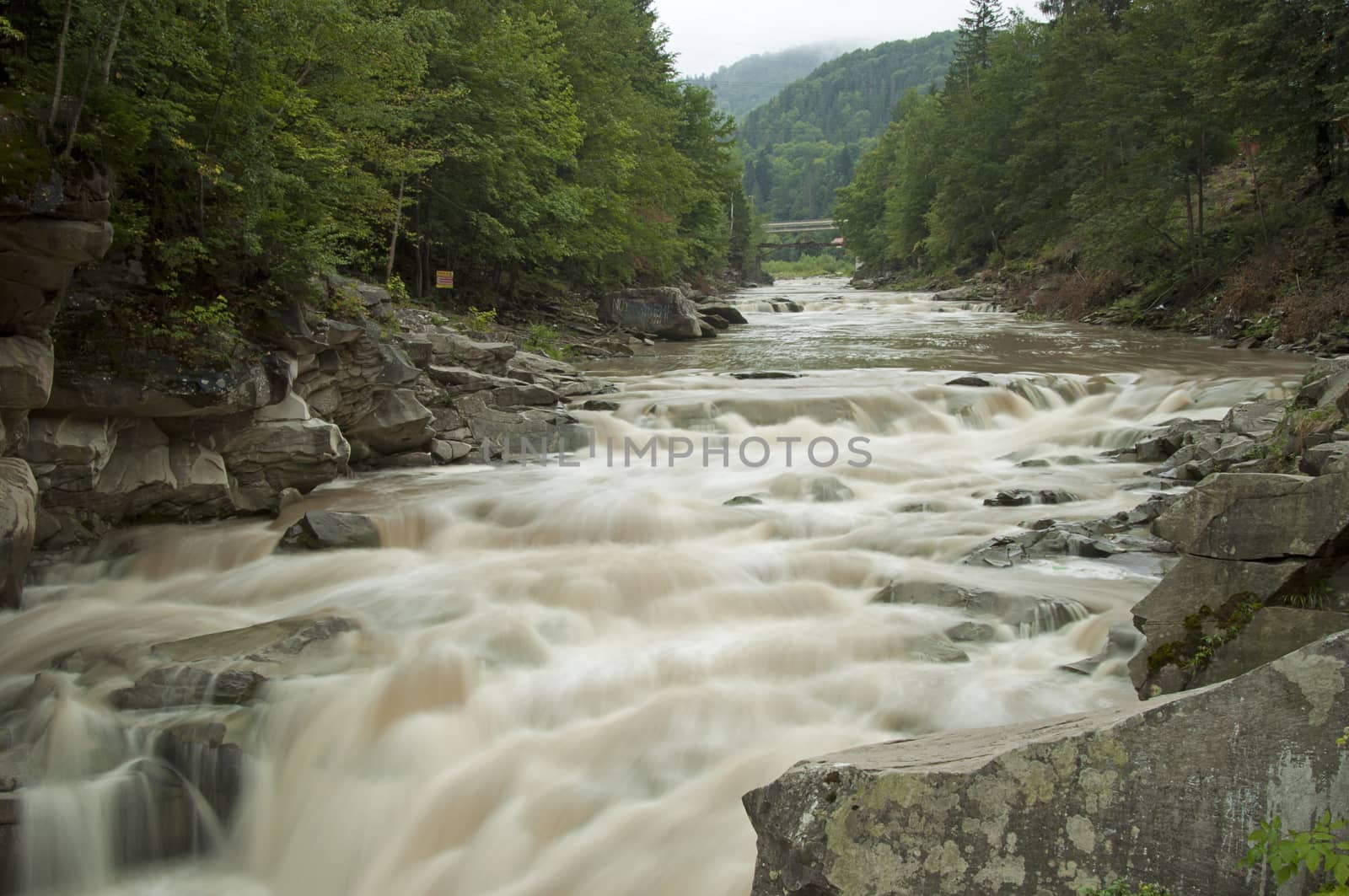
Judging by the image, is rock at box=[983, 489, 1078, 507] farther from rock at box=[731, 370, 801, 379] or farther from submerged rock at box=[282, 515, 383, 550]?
rock at box=[731, 370, 801, 379]

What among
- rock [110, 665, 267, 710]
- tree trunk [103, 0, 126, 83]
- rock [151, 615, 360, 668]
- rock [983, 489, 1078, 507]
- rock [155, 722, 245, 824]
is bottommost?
rock [155, 722, 245, 824]

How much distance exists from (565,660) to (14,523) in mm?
4261

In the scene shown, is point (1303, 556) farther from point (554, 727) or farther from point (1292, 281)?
point (1292, 281)

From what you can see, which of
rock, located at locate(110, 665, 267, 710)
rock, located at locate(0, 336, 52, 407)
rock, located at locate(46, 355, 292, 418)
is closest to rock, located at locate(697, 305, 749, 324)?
rock, located at locate(46, 355, 292, 418)

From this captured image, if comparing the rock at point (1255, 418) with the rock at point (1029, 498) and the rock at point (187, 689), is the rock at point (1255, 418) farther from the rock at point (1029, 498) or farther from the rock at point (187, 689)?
the rock at point (187, 689)

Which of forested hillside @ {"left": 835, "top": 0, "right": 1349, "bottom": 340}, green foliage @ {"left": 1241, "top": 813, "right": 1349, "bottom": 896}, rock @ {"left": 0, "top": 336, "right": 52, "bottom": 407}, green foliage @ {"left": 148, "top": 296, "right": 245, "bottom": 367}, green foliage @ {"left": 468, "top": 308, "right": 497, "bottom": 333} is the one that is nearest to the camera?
green foliage @ {"left": 1241, "top": 813, "right": 1349, "bottom": 896}

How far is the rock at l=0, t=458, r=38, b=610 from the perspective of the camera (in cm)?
713

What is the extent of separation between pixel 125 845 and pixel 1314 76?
24511 millimetres

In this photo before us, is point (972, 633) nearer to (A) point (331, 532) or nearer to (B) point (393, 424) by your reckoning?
(A) point (331, 532)

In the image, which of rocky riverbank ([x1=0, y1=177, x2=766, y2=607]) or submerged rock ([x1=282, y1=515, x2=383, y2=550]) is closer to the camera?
rocky riverbank ([x1=0, y1=177, x2=766, y2=607])

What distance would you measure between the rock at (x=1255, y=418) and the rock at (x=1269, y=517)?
5803mm

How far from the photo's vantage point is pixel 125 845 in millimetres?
5340

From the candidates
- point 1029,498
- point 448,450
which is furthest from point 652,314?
point 1029,498

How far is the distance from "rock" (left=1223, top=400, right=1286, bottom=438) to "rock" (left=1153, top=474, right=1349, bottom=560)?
19.0 feet
